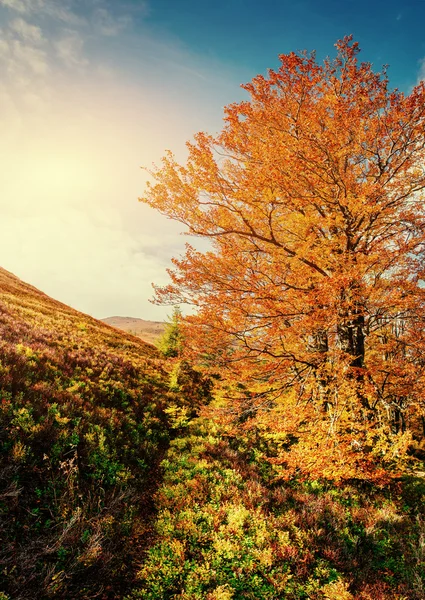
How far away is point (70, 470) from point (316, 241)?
9002 millimetres

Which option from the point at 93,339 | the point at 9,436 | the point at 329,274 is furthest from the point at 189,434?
the point at 93,339

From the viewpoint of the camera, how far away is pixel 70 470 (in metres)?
6.58

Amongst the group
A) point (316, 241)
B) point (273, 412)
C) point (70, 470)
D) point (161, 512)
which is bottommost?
point (161, 512)

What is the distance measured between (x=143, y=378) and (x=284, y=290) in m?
10.1

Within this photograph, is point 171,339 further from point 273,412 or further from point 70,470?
point 70,470

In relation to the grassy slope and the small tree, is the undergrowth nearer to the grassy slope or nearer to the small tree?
the grassy slope

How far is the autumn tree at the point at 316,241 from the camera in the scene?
7.17 metres

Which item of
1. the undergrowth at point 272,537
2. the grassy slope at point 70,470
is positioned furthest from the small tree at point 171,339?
the undergrowth at point 272,537

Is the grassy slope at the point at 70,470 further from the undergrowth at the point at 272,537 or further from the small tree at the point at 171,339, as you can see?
the small tree at the point at 171,339

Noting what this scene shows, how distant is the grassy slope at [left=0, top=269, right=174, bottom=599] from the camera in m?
5.08

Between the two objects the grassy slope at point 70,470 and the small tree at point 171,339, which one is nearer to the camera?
the grassy slope at point 70,470

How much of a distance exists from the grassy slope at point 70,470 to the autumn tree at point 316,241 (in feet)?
13.3

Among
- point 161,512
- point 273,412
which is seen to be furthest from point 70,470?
point 273,412

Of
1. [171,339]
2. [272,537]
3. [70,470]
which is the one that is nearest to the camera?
[70,470]
